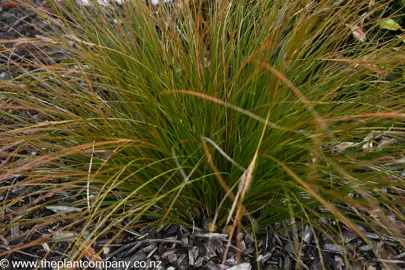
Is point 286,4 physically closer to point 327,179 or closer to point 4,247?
point 327,179

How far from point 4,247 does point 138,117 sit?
75 cm

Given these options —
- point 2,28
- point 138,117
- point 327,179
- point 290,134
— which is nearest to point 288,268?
point 327,179

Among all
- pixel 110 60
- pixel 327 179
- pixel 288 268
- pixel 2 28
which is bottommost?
pixel 288 268

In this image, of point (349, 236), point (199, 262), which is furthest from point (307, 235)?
point (199, 262)

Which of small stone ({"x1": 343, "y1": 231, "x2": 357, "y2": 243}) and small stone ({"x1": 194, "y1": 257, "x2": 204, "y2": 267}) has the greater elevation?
small stone ({"x1": 194, "y1": 257, "x2": 204, "y2": 267})

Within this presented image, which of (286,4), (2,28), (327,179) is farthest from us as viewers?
(2,28)

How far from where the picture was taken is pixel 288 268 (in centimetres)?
180

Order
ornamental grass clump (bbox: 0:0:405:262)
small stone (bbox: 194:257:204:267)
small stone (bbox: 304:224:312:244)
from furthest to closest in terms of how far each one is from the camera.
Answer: small stone (bbox: 304:224:312:244) → small stone (bbox: 194:257:204:267) → ornamental grass clump (bbox: 0:0:405:262)

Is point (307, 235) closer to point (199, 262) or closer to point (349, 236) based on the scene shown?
point (349, 236)

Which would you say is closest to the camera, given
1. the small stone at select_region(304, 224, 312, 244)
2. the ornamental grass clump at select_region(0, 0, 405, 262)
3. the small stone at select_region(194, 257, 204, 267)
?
the ornamental grass clump at select_region(0, 0, 405, 262)

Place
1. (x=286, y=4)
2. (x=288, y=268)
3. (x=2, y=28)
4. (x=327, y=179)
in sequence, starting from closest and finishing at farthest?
(x=327, y=179) → (x=288, y=268) → (x=286, y=4) → (x=2, y=28)

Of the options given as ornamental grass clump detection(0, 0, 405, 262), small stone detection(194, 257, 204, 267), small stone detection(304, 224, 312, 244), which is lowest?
small stone detection(304, 224, 312, 244)

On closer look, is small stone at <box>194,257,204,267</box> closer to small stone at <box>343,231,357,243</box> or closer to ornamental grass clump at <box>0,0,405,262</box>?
ornamental grass clump at <box>0,0,405,262</box>

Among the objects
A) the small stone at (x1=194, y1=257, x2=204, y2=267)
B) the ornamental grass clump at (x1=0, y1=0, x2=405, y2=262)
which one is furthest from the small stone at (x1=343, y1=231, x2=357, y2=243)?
the small stone at (x1=194, y1=257, x2=204, y2=267)
